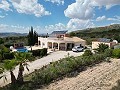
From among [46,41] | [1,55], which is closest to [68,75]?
[1,55]

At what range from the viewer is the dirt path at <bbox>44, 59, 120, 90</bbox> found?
2456cm

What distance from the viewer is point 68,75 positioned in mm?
27625

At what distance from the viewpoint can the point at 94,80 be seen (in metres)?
27.0

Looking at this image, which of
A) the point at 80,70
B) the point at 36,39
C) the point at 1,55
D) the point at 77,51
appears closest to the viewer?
the point at 80,70

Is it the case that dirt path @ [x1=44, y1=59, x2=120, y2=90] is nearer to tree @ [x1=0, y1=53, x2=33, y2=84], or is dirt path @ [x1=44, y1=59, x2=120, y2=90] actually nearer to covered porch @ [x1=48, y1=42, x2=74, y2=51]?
tree @ [x1=0, y1=53, x2=33, y2=84]

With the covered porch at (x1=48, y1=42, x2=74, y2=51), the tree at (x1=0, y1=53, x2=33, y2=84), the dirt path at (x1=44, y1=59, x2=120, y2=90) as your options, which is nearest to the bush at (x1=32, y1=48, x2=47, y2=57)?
the covered porch at (x1=48, y1=42, x2=74, y2=51)

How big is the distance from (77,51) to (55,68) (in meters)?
17.4

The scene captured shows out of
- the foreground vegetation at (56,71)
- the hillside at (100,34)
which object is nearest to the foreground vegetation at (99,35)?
the hillside at (100,34)

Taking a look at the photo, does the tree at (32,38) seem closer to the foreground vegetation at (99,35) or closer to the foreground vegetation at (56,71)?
the foreground vegetation at (99,35)

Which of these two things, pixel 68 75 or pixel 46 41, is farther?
pixel 46 41

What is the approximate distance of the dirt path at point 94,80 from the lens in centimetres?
2456

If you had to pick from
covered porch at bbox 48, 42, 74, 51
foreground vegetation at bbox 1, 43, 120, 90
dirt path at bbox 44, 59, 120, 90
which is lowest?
dirt path at bbox 44, 59, 120, 90

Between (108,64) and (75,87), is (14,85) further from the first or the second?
(108,64)

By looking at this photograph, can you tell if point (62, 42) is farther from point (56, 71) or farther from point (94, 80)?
point (94, 80)
